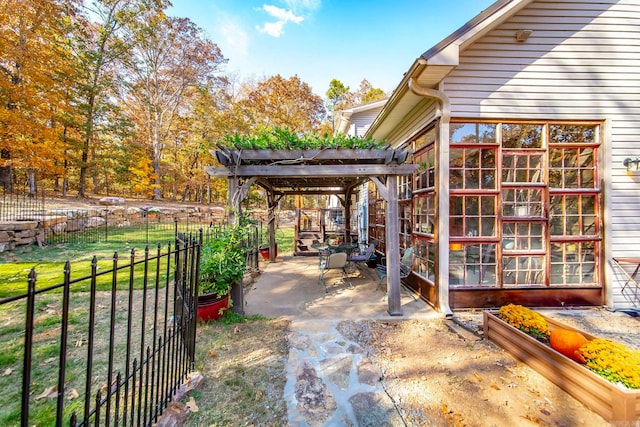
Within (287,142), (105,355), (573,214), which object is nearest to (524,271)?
(573,214)

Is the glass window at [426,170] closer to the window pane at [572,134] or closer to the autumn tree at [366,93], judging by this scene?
the window pane at [572,134]

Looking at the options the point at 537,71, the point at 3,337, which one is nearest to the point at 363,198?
the point at 537,71

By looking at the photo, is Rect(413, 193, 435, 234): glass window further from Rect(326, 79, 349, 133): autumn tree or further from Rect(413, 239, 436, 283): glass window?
Rect(326, 79, 349, 133): autumn tree

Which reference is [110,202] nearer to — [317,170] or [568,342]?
[317,170]

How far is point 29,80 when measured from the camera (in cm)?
988

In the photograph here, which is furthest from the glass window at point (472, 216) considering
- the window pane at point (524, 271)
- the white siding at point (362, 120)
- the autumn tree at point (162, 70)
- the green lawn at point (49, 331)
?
the autumn tree at point (162, 70)

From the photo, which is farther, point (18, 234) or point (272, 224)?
point (272, 224)

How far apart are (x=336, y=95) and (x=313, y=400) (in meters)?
25.0

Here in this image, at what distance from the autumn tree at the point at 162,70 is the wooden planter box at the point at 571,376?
19735 mm

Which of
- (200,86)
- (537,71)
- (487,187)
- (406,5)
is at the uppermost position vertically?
(200,86)

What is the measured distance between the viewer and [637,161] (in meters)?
4.14

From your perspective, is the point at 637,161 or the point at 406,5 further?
the point at 406,5

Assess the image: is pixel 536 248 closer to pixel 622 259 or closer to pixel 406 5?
pixel 622 259

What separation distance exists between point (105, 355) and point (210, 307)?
119 centimetres
